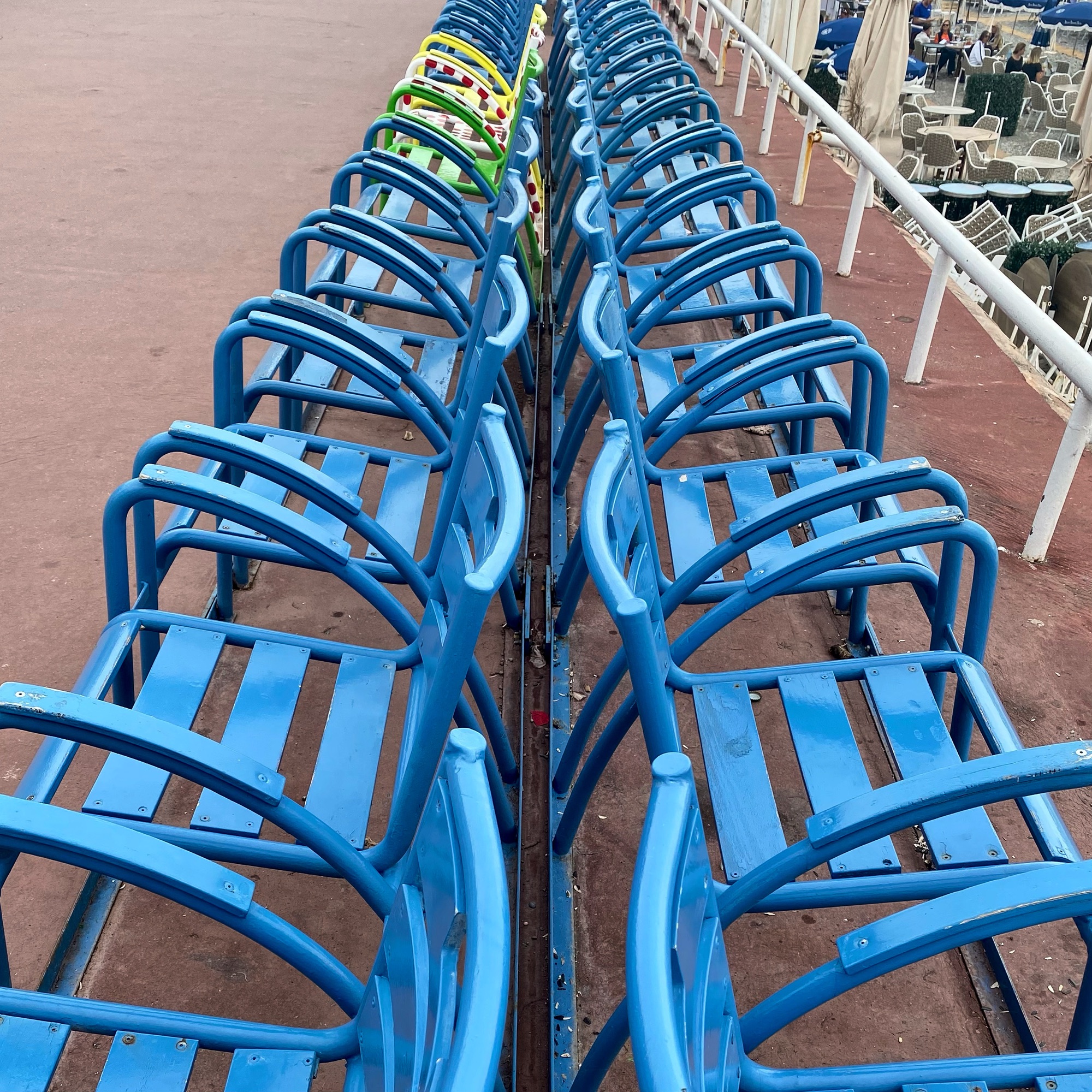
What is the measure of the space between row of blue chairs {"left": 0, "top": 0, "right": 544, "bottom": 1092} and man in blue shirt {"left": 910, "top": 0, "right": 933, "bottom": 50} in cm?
2287

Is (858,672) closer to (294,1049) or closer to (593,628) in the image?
(593,628)

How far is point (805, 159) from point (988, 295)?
122 inches

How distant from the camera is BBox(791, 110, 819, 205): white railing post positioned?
17.1 ft

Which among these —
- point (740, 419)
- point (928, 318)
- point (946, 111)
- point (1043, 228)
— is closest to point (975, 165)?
point (946, 111)

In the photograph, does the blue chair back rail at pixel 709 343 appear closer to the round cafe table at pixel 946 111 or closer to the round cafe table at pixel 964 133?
the round cafe table at pixel 964 133

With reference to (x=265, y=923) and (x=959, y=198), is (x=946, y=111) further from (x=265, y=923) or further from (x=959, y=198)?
(x=265, y=923)

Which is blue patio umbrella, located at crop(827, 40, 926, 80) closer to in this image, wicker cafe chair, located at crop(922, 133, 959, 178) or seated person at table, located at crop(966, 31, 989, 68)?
seated person at table, located at crop(966, 31, 989, 68)

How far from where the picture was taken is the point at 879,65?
1161 centimetres

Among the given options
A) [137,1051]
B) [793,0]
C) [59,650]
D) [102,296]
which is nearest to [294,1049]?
[137,1051]

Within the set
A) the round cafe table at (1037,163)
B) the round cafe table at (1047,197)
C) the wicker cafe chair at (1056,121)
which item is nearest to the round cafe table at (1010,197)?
the round cafe table at (1047,197)

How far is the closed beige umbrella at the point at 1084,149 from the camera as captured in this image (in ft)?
39.9

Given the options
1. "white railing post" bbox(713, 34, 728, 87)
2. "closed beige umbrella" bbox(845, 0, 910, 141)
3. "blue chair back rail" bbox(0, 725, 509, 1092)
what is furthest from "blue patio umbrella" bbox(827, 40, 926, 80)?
"blue chair back rail" bbox(0, 725, 509, 1092)

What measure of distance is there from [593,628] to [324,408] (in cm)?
135

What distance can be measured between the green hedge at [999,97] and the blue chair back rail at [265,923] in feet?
65.2
